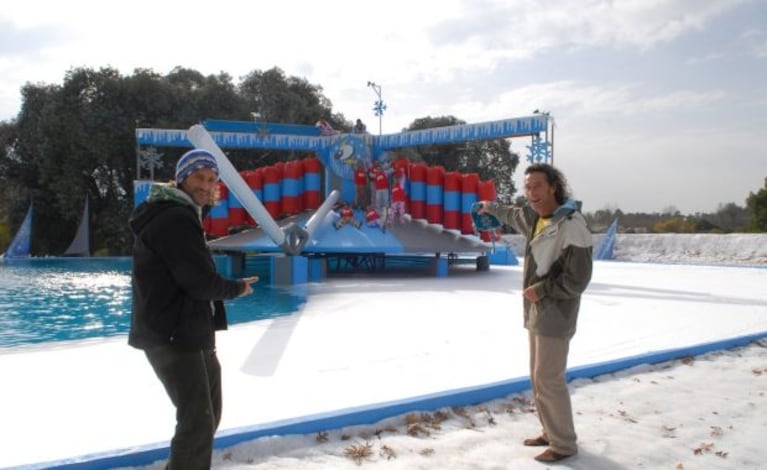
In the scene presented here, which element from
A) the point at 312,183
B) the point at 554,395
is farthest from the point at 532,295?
the point at 312,183

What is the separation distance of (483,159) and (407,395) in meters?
30.4

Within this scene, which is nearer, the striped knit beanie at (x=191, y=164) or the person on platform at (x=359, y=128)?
the striped knit beanie at (x=191, y=164)

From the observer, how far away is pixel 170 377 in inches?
74.6

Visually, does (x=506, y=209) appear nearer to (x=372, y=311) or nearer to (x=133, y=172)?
(x=372, y=311)

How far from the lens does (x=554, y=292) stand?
8.04ft

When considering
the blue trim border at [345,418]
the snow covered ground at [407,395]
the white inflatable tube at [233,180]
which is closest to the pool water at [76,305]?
the snow covered ground at [407,395]

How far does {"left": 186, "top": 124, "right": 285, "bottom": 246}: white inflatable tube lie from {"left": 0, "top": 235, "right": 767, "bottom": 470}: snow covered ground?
3289mm

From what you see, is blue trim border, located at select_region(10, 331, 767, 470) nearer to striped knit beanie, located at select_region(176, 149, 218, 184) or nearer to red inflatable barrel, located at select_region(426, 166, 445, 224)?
striped knit beanie, located at select_region(176, 149, 218, 184)

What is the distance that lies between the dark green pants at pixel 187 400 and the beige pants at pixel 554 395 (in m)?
1.45

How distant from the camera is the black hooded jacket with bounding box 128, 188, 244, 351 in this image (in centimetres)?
183

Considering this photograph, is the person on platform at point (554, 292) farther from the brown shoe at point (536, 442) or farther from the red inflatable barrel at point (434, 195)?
the red inflatable barrel at point (434, 195)

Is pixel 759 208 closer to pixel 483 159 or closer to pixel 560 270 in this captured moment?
pixel 483 159

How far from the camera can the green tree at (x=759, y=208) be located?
2270cm

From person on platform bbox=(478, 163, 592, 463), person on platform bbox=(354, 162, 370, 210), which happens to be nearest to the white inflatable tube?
person on platform bbox=(354, 162, 370, 210)
